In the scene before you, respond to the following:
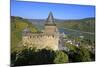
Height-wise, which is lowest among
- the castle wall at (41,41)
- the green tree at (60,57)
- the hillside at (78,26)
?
the green tree at (60,57)

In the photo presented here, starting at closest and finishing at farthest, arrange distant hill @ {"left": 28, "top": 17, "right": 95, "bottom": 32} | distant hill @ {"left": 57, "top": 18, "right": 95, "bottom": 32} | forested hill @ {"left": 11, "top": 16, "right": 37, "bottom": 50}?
forested hill @ {"left": 11, "top": 16, "right": 37, "bottom": 50}, distant hill @ {"left": 28, "top": 17, "right": 95, "bottom": 32}, distant hill @ {"left": 57, "top": 18, "right": 95, "bottom": 32}

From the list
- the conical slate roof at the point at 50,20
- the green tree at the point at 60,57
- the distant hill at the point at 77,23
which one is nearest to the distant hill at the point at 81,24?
the distant hill at the point at 77,23

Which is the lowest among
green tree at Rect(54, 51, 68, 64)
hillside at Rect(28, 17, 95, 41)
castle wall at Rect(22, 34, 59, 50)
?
green tree at Rect(54, 51, 68, 64)

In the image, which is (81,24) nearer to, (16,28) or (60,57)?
(60,57)

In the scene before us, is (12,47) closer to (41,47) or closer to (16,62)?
(16,62)

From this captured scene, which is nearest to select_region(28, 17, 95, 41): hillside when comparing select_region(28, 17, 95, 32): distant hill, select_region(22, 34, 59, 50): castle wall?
select_region(28, 17, 95, 32): distant hill

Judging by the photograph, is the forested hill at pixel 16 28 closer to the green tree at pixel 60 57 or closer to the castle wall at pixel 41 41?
the castle wall at pixel 41 41

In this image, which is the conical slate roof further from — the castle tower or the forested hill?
the forested hill

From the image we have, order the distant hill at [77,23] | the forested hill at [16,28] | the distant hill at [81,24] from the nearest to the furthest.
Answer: the forested hill at [16,28]
the distant hill at [77,23]
the distant hill at [81,24]

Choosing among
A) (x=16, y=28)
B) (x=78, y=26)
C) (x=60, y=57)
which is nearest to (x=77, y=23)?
(x=78, y=26)
